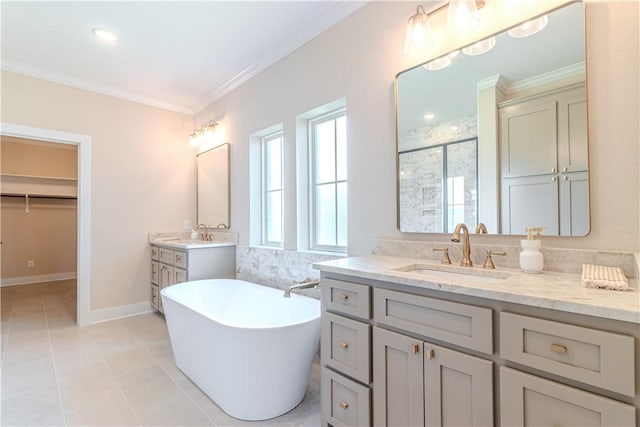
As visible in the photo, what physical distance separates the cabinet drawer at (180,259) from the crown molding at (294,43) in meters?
1.91

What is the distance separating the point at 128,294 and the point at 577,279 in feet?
14.1

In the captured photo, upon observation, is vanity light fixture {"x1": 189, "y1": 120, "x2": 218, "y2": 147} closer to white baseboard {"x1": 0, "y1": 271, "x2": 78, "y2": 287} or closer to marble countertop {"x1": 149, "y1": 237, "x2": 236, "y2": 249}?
marble countertop {"x1": 149, "y1": 237, "x2": 236, "y2": 249}

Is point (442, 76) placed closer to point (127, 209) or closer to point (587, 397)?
point (587, 397)

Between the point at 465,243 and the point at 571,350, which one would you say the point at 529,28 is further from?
the point at 571,350

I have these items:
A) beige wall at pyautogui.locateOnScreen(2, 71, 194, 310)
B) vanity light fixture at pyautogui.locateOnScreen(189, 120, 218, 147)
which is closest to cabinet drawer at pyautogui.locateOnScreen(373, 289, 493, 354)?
vanity light fixture at pyautogui.locateOnScreen(189, 120, 218, 147)

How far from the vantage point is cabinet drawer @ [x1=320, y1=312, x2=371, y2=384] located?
1418 mm

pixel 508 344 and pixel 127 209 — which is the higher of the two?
pixel 127 209

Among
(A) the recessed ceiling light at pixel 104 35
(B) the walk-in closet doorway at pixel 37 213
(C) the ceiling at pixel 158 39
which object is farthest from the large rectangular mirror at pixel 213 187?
(B) the walk-in closet doorway at pixel 37 213

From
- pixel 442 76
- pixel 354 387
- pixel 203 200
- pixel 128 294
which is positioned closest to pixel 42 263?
pixel 128 294

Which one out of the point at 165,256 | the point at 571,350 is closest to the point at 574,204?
the point at 571,350

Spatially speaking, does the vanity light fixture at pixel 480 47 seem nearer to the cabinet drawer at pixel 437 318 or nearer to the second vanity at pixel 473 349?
the second vanity at pixel 473 349

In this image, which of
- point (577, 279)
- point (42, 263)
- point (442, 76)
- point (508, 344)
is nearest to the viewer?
point (508, 344)

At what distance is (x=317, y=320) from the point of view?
183 cm

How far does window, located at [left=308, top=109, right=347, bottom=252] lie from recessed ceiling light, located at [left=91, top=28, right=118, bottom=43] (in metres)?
1.80
